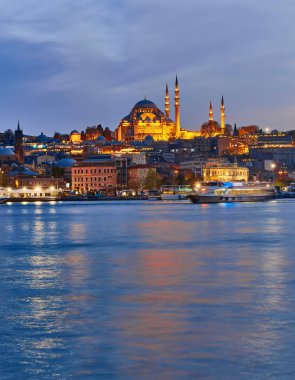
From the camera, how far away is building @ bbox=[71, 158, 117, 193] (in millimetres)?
115938

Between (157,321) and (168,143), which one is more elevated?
(168,143)

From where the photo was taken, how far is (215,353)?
8672mm

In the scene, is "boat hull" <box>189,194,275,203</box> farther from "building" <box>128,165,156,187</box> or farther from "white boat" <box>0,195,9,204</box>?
"building" <box>128,165,156,187</box>

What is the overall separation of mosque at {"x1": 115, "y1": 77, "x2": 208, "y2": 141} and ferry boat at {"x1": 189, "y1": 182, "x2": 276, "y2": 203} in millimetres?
81000

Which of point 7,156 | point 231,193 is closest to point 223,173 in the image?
point 231,193

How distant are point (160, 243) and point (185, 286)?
34.6ft

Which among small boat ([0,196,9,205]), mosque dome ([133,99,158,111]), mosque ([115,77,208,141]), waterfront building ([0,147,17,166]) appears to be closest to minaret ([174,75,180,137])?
mosque ([115,77,208,141])

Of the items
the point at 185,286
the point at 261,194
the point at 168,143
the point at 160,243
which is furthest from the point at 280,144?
the point at 185,286

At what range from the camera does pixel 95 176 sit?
4599 inches

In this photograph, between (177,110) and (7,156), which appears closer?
(7,156)

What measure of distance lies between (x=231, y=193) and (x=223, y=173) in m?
30.9

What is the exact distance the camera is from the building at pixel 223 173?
110688 mm

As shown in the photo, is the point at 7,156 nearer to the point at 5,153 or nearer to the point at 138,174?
the point at 5,153

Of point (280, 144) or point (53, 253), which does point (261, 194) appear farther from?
point (280, 144)
